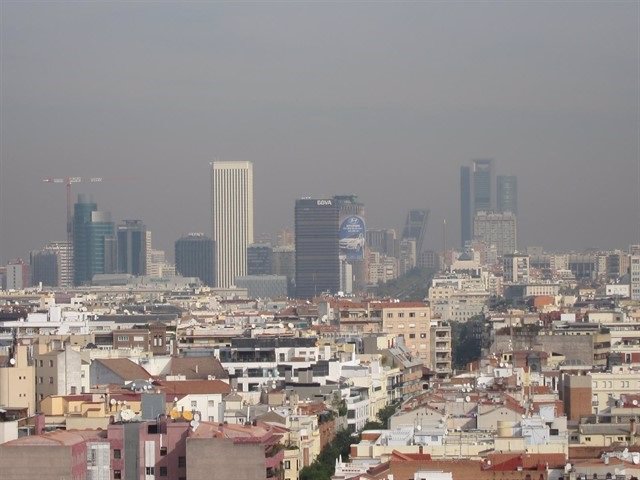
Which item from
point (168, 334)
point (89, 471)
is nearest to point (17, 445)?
point (89, 471)

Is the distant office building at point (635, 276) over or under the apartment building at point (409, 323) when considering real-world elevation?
over

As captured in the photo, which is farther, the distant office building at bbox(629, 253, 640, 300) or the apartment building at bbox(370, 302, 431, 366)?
the distant office building at bbox(629, 253, 640, 300)

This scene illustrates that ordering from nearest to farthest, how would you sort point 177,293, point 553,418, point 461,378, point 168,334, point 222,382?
point 553,418
point 222,382
point 461,378
point 168,334
point 177,293

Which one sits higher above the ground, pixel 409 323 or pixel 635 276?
pixel 635 276

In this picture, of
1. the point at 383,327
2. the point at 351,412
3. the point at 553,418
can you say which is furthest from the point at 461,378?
the point at 383,327

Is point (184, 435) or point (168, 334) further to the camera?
point (168, 334)

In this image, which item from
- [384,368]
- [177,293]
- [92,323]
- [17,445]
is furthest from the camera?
[177,293]

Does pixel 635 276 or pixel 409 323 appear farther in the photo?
pixel 635 276

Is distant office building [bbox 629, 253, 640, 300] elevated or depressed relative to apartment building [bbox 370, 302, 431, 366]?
elevated

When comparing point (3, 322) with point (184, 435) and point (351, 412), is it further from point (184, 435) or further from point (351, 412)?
point (184, 435)

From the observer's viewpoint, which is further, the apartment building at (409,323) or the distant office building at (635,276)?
the distant office building at (635,276)
